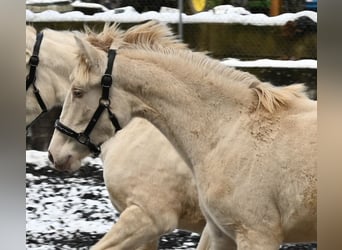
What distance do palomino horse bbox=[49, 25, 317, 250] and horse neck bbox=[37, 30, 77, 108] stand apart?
0.79 metres

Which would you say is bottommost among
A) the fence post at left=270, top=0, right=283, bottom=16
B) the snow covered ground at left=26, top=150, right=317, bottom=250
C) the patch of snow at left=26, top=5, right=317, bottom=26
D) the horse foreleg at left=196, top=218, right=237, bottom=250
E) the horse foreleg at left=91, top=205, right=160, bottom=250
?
the snow covered ground at left=26, top=150, right=317, bottom=250

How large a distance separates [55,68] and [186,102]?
1.10 meters

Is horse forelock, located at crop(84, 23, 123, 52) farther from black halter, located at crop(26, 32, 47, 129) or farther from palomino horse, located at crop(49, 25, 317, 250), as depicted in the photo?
black halter, located at crop(26, 32, 47, 129)

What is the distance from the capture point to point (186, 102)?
2.89 m

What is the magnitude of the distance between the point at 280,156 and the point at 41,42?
4.85 ft

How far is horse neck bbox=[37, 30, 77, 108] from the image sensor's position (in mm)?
3789

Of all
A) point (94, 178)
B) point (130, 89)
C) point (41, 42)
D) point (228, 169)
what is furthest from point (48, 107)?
point (228, 169)

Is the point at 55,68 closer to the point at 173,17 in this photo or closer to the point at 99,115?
the point at 173,17

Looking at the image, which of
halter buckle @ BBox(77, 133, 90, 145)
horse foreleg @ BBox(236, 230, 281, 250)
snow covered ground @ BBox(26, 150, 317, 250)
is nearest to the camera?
horse foreleg @ BBox(236, 230, 281, 250)

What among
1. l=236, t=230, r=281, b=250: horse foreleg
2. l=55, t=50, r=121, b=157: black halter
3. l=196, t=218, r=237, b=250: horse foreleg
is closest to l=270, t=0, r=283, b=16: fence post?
l=55, t=50, r=121, b=157: black halter

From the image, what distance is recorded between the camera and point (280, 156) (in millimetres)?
2805

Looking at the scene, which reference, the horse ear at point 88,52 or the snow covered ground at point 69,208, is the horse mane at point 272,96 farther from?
the snow covered ground at point 69,208

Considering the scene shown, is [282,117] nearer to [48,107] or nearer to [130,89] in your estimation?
[130,89]

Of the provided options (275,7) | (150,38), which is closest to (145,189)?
(150,38)
